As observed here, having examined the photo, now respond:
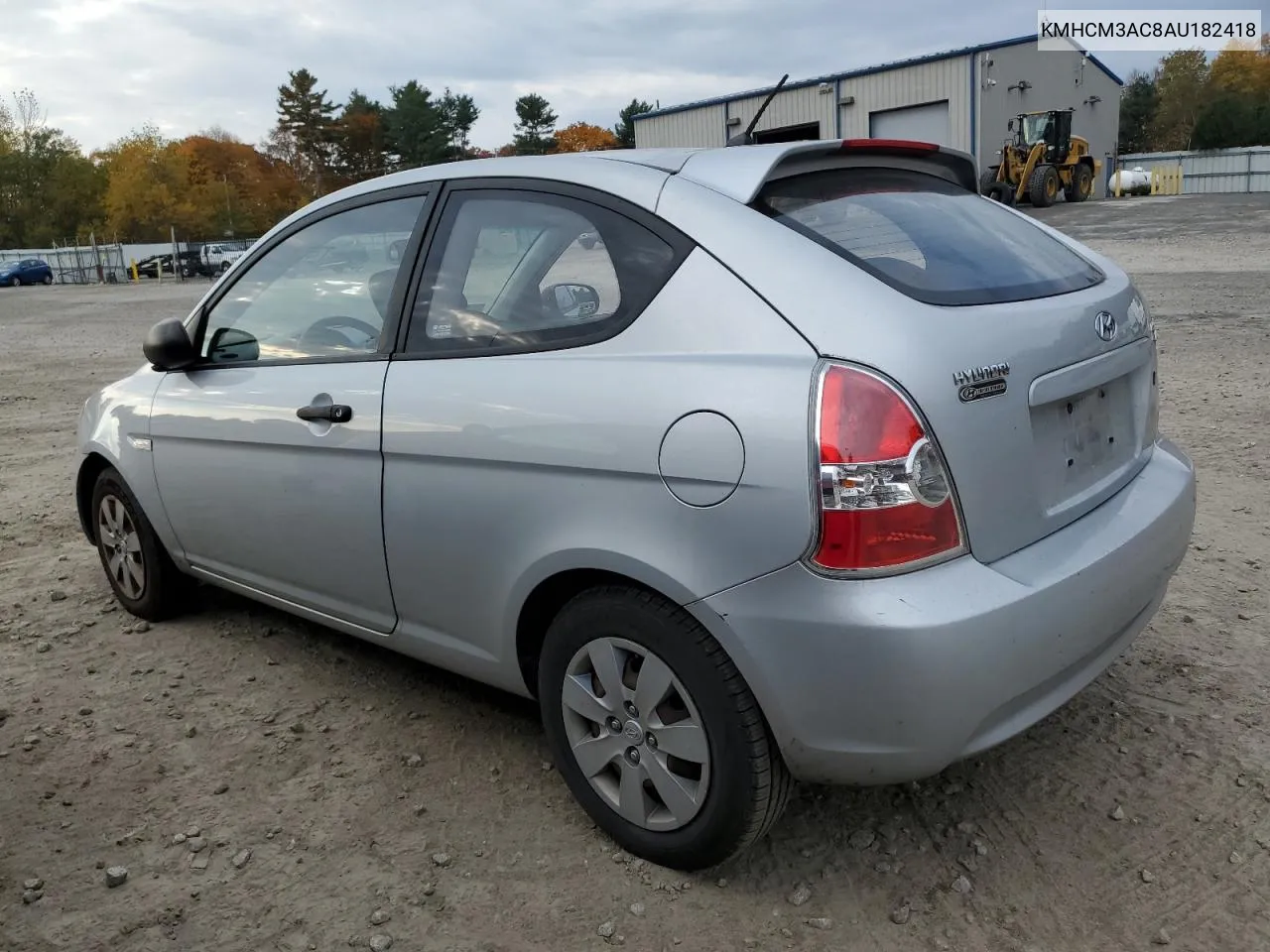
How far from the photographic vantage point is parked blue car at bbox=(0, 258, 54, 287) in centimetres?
4806

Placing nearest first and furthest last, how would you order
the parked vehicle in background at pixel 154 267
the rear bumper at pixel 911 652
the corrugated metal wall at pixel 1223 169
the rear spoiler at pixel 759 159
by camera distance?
the rear bumper at pixel 911 652
the rear spoiler at pixel 759 159
the parked vehicle in background at pixel 154 267
the corrugated metal wall at pixel 1223 169

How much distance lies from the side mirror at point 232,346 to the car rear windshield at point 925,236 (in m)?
1.92

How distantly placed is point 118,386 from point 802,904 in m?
3.26

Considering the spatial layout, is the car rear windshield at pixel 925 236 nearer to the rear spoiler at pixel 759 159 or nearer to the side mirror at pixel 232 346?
the rear spoiler at pixel 759 159

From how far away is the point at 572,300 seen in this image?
8.80ft

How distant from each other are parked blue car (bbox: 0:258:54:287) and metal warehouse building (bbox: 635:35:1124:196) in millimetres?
29327

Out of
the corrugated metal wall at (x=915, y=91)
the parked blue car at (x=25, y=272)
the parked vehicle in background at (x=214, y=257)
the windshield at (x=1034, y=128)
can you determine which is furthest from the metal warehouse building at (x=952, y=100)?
the parked blue car at (x=25, y=272)

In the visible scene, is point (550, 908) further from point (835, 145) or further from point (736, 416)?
point (835, 145)

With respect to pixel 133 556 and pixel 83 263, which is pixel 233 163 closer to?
pixel 83 263

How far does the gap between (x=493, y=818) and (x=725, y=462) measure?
4.27ft

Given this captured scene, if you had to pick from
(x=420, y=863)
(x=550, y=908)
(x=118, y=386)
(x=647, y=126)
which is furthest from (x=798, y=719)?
(x=647, y=126)

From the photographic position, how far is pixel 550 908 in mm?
2498

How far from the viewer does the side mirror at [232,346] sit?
141 inches

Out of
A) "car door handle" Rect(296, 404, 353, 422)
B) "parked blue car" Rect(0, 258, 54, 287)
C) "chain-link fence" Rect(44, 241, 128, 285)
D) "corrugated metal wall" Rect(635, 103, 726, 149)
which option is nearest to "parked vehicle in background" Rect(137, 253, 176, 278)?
"chain-link fence" Rect(44, 241, 128, 285)
